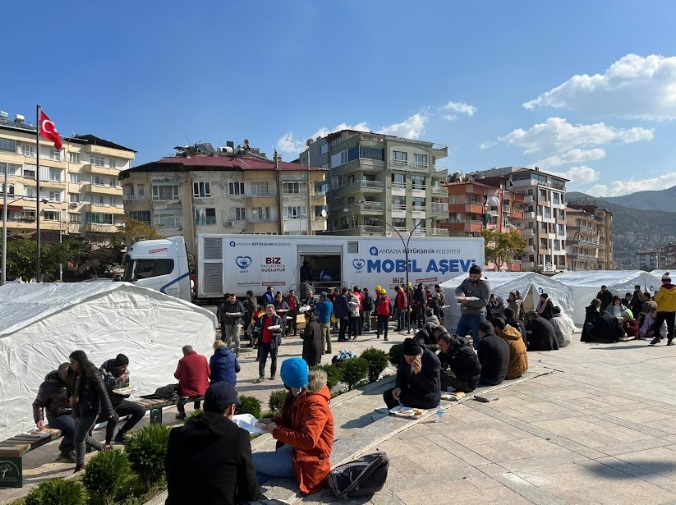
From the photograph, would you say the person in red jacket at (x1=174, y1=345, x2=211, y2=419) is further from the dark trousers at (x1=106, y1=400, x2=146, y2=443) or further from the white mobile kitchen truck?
the white mobile kitchen truck

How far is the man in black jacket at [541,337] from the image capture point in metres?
13.0

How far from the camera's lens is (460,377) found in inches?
306

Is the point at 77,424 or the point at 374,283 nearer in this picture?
the point at 77,424

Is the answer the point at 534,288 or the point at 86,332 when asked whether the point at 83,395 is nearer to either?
the point at 86,332

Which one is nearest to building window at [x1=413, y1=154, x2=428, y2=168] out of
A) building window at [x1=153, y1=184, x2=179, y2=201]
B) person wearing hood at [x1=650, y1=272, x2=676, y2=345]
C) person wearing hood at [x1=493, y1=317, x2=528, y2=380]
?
building window at [x1=153, y1=184, x2=179, y2=201]

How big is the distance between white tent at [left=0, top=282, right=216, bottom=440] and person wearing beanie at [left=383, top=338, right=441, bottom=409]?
5301 mm

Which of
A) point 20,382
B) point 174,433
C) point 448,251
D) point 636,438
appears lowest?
point 636,438

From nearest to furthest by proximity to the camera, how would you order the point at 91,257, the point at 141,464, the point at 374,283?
the point at 141,464, the point at 374,283, the point at 91,257

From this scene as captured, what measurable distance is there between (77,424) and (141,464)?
69.0 inches

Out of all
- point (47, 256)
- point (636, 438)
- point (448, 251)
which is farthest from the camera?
point (47, 256)

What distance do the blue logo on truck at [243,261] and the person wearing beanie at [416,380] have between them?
546 inches

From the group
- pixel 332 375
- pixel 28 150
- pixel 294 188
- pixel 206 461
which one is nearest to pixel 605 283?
pixel 332 375

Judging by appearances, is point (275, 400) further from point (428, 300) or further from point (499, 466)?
point (428, 300)

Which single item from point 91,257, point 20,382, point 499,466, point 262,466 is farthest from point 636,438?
point 91,257
